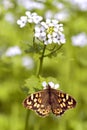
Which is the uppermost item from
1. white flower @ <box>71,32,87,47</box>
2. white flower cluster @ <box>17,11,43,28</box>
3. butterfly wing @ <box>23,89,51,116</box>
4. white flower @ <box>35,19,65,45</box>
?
white flower @ <box>71,32,87,47</box>

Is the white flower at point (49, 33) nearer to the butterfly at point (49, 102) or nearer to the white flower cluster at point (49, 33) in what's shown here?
the white flower cluster at point (49, 33)

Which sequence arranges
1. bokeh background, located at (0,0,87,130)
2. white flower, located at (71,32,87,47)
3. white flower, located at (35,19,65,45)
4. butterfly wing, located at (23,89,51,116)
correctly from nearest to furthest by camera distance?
butterfly wing, located at (23,89,51,116) < white flower, located at (35,19,65,45) < bokeh background, located at (0,0,87,130) < white flower, located at (71,32,87,47)

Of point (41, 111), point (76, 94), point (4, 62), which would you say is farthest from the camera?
point (76, 94)

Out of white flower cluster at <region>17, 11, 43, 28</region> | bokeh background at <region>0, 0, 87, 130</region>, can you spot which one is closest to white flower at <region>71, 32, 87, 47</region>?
bokeh background at <region>0, 0, 87, 130</region>

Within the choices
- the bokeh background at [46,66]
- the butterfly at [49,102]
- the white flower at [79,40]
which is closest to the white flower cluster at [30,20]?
the butterfly at [49,102]

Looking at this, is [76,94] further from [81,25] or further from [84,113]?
[81,25]

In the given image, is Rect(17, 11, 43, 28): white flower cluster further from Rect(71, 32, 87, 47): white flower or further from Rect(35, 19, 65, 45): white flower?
Rect(71, 32, 87, 47): white flower

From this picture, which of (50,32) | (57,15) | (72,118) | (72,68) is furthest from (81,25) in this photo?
(50,32)

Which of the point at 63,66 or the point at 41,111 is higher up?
the point at 63,66

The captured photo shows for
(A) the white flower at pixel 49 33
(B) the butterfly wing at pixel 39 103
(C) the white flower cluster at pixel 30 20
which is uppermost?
(C) the white flower cluster at pixel 30 20
